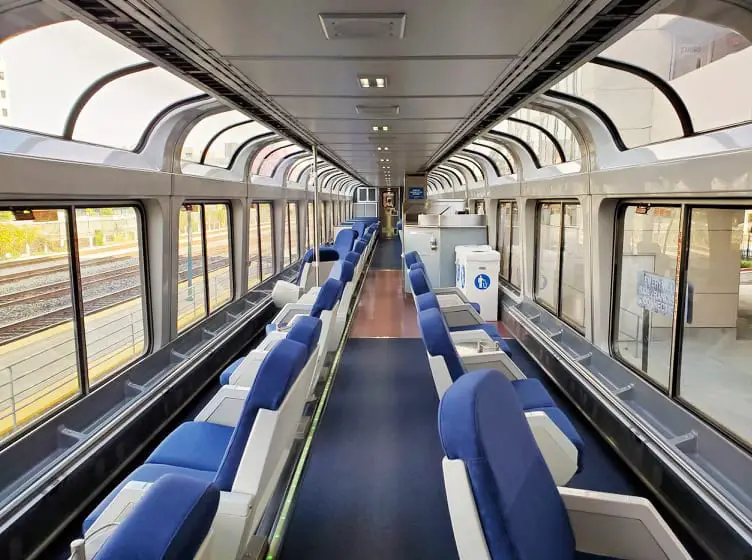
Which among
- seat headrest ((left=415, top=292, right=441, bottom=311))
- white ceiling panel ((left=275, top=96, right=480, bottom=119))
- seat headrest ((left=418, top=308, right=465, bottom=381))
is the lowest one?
seat headrest ((left=418, top=308, right=465, bottom=381))

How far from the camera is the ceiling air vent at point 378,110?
14.1 feet

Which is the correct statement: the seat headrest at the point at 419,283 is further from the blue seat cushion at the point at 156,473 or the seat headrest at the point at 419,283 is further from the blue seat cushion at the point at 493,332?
the blue seat cushion at the point at 156,473

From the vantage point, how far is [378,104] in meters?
4.19

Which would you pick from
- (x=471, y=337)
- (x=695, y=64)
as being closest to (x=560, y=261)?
(x=471, y=337)

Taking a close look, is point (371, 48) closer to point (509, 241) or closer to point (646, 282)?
point (646, 282)

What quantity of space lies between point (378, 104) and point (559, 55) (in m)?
1.74

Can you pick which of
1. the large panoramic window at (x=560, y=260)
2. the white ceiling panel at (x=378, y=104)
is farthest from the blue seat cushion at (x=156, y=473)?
the large panoramic window at (x=560, y=260)

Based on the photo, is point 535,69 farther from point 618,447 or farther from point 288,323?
point 288,323

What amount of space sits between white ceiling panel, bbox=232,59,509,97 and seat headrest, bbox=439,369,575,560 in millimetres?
1867

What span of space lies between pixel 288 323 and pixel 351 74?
2.77 m

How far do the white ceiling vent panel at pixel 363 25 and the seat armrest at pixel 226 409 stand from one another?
219cm

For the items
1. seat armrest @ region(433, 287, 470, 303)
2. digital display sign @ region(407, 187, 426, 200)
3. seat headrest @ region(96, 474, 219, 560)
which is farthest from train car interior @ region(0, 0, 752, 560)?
digital display sign @ region(407, 187, 426, 200)

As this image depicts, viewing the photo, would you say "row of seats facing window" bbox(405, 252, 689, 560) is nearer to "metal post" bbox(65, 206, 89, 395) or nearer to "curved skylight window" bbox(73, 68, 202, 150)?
"metal post" bbox(65, 206, 89, 395)

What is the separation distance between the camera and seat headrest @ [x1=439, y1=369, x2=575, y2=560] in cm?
151
